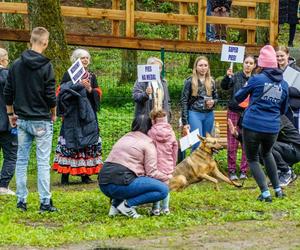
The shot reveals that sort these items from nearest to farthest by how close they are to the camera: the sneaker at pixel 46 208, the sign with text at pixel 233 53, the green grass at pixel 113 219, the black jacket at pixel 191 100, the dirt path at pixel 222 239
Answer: the dirt path at pixel 222 239 < the green grass at pixel 113 219 < the sneaker at pixel 46 208 < the black jacket at pixel 191 100 < the sign with text at pixel 233 53

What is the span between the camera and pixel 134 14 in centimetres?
1748

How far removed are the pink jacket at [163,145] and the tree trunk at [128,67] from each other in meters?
10.6

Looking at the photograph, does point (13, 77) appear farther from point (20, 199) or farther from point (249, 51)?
point (249, 51)

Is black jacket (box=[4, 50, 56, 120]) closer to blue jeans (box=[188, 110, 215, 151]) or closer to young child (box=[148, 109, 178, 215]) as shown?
young child (box=[148, 109, 178, 215])

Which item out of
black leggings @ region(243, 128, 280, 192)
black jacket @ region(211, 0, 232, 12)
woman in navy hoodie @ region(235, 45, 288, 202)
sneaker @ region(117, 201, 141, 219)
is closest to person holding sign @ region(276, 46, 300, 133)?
woman in navy hoodie @ region(235, 45, 288, 202)

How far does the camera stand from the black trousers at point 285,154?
38.9 feet

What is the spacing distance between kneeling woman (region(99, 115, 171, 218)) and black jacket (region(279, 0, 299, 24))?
11546 millimetres

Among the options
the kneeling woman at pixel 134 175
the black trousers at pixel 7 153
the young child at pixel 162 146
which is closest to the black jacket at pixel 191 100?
the black trousers at pixel 7 153

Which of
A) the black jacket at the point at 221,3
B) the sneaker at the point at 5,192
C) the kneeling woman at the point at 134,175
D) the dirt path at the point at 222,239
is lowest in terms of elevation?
the sneaker at the point at 5,192

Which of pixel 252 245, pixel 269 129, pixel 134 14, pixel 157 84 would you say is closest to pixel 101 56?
pixel 134 14

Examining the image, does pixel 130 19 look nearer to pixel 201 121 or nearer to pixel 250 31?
pixel 250 31

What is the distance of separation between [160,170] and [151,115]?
2.16ft

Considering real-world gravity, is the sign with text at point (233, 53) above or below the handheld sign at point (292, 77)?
above

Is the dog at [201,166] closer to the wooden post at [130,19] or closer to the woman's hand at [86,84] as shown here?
the woman's hand at [86,84]
